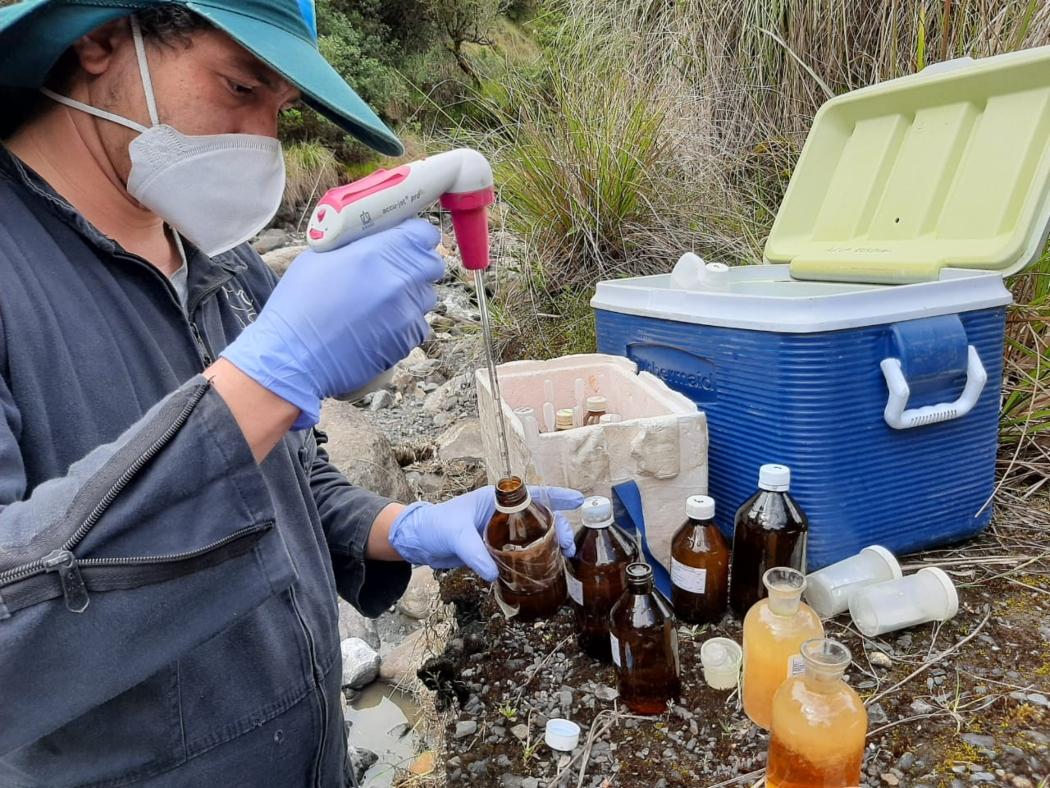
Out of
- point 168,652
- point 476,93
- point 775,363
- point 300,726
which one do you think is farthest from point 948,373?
point 476,93

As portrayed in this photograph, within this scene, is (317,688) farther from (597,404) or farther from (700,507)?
(597,404)

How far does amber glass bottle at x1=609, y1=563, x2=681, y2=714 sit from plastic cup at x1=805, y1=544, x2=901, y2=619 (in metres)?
0.46

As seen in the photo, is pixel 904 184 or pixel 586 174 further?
pixel 586 174

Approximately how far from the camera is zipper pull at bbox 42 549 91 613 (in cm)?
67

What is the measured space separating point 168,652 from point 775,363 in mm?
1421

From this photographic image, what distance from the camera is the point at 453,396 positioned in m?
4.25

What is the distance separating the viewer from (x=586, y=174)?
3781mm

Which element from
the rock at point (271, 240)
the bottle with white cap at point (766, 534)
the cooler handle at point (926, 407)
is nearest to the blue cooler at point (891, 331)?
the cooler handle at point (926, 407)

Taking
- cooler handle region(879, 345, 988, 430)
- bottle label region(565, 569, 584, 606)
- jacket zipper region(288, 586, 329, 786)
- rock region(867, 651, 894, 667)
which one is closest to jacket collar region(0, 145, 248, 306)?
jacket zipper region(288, 586, 329, 786)

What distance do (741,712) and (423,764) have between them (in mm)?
947

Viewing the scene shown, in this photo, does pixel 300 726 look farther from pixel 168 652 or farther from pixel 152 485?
pixel 152 485

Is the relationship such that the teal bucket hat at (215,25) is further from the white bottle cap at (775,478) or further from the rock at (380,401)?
the rock at (380,401)

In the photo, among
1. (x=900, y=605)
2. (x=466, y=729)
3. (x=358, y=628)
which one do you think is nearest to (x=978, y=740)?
(x=900, y=605)

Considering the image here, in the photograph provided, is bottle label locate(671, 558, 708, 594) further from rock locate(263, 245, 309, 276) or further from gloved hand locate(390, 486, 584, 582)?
rock locate(263, 245, 309, 276)
